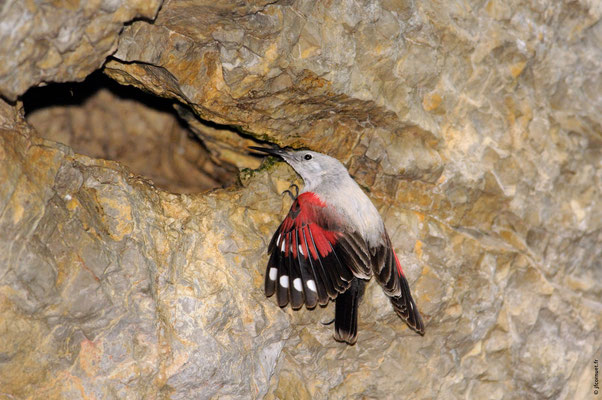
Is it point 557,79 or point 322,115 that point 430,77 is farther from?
point 557,79

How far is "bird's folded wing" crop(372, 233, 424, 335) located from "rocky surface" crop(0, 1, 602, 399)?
0.57 feet

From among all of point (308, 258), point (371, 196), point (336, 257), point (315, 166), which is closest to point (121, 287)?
point (308, 258)

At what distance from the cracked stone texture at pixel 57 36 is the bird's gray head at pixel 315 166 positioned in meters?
1.02

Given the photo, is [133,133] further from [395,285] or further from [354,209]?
[395,285]

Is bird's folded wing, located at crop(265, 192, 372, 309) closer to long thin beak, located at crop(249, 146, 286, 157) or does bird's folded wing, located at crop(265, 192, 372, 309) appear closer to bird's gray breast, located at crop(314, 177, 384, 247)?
bird's gray breast, located at crop(314, 177, 384, 247)

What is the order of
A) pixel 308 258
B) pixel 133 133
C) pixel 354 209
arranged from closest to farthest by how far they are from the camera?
pixel 308 258, pixel 354 209, pixel 133 133

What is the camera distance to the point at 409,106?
309cm

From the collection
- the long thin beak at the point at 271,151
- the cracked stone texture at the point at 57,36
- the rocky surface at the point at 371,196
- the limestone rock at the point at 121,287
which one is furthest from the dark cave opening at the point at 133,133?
the cracked stone texture at the point at 57,36

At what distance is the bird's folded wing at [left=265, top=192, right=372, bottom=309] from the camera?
2.80m

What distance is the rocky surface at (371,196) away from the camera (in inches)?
95.6

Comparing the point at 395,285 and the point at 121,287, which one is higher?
the point at 395,285

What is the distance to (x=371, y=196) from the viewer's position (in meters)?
3.29

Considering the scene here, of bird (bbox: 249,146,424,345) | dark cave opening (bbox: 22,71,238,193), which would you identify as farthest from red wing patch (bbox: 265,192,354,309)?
dark cave opening (bbox: 22,71,238,193)

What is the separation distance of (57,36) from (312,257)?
4.81 ft
